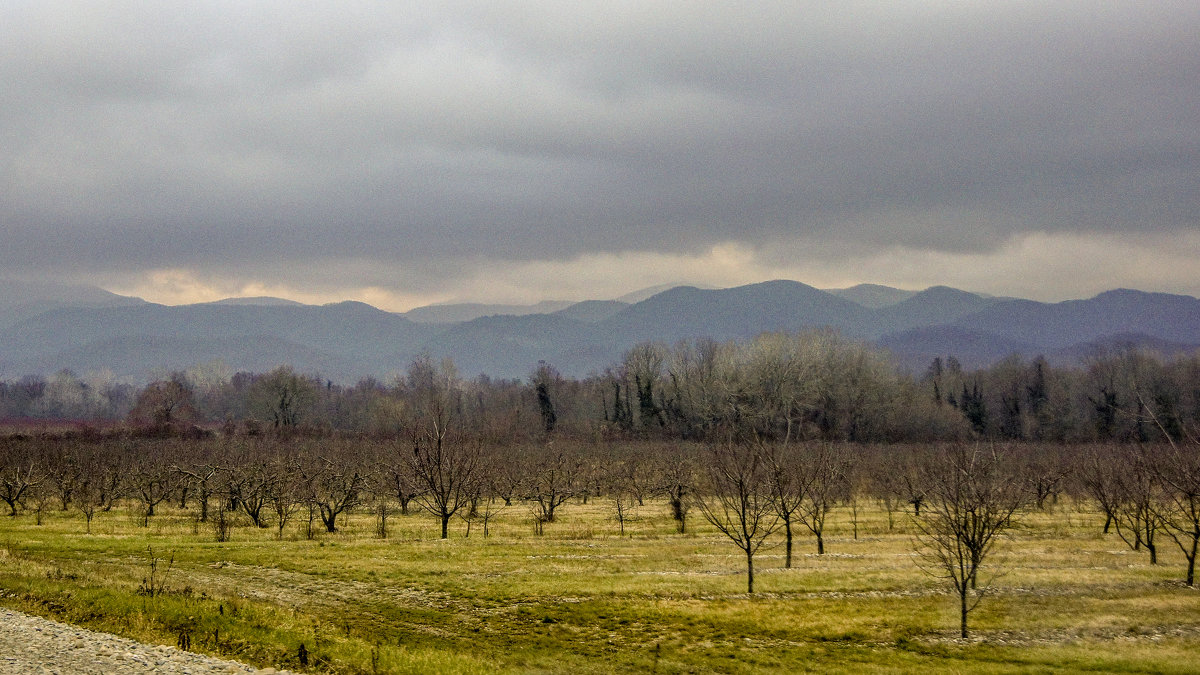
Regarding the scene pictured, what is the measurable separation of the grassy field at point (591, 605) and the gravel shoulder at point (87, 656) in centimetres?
118

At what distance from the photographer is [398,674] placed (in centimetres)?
1944

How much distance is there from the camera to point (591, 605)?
28.6 m

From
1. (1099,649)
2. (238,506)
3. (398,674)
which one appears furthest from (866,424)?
(398,674)

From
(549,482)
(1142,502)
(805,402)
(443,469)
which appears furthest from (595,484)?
(805,402)

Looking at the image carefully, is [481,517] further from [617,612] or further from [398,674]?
[398,674]

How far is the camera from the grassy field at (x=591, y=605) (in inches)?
882

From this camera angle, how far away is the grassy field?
73.5 feet

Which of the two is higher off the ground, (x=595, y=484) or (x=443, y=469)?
(x=443, y=469)

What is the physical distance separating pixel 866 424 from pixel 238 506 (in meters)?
104

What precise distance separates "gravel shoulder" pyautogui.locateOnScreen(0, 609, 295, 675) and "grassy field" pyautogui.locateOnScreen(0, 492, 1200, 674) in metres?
1.18

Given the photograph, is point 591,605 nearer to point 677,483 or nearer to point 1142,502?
point 1142,502

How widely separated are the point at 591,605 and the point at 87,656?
1569 centimetres

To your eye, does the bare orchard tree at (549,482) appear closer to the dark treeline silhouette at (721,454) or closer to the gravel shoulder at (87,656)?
the dark treeline silhouette at (721,454)

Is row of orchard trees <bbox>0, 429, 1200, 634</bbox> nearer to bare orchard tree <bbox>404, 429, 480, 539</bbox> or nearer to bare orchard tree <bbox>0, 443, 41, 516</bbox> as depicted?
bare orchard tree <bbox>404, 429, 480, 539</bbox>
